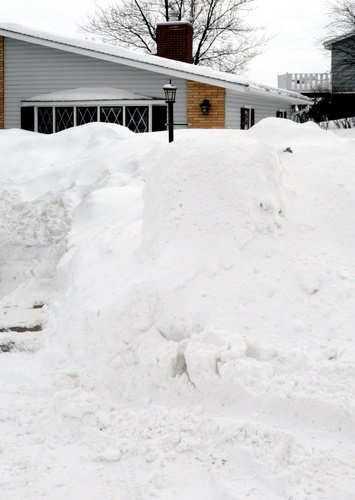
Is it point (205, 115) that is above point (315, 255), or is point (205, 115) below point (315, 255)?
above

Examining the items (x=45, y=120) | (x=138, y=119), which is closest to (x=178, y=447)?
(x=138, y=119)

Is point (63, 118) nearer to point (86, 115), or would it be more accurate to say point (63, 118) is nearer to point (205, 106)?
point (86, 115)

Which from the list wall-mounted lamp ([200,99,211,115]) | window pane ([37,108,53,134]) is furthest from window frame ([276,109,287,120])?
window pane ([37,108,53,134])

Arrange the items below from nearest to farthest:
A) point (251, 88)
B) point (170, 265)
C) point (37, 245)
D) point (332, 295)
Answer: point (332, 295) < point (170, 265) < point (37, 245) < point (251, 88)

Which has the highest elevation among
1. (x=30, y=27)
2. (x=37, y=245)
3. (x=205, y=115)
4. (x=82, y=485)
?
(x=30, y=27)

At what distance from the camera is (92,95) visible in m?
18.5

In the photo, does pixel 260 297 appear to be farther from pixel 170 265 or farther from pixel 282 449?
pixel 282 449

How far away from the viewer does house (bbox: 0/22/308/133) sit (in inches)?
706

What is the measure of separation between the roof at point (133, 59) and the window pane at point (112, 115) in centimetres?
125

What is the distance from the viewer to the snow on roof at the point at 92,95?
60.0 ft

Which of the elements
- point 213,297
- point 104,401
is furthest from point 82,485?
point 213,297

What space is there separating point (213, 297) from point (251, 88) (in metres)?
12.8

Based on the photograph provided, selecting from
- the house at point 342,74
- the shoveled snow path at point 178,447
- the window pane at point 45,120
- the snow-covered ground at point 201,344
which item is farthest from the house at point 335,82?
the shoveled snow path at point 178,447

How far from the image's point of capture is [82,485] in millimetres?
3914
